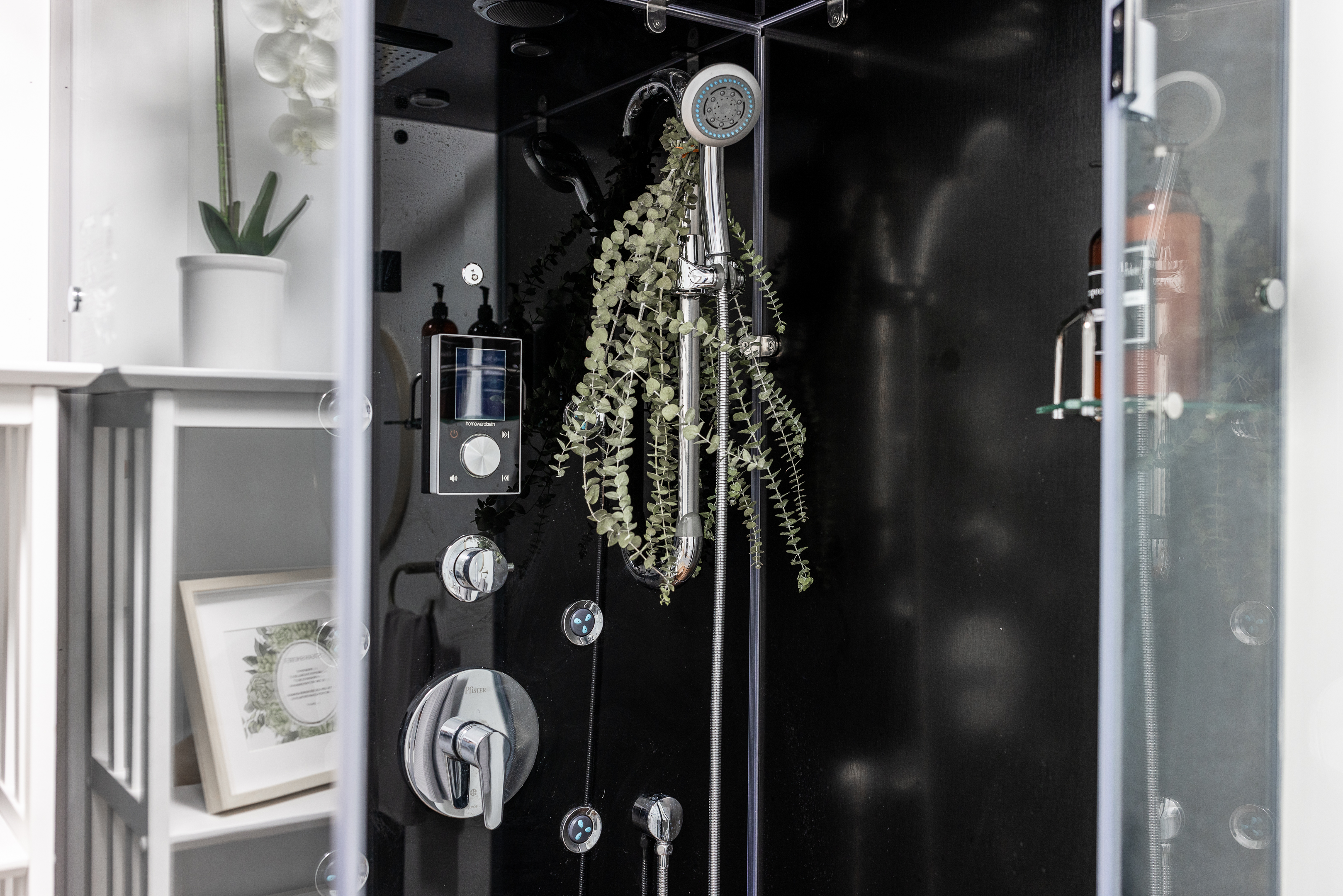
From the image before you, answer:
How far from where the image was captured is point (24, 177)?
1.21 m

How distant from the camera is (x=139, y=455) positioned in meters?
0.94

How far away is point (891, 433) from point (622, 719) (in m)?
0.52

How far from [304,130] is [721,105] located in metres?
0.56

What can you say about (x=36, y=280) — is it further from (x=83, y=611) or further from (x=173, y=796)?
(x=173, y=796)

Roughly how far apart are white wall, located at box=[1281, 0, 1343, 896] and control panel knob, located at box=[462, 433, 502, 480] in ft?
2.69

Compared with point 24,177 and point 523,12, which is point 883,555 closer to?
point 523,12

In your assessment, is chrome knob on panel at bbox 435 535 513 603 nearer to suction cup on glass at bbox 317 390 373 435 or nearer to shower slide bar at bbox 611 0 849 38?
suction cup on glass at bbox 317 390 373 435

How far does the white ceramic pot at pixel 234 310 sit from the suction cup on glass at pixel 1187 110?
2.20ft

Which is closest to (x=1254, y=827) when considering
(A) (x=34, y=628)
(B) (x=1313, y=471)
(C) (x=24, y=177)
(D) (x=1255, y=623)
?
(D) (x=1255, y=623)

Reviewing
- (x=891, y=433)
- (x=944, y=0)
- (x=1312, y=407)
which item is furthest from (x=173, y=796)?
(x=944, y=0)

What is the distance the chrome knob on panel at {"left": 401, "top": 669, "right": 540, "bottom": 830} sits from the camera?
3.91 ft

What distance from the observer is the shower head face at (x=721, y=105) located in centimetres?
120

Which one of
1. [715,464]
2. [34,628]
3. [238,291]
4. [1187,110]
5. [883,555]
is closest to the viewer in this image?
[1187,110]

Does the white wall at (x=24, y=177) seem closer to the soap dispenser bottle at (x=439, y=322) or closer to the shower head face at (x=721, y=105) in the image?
the soap dispenser bottle at (x=439, y=322)
